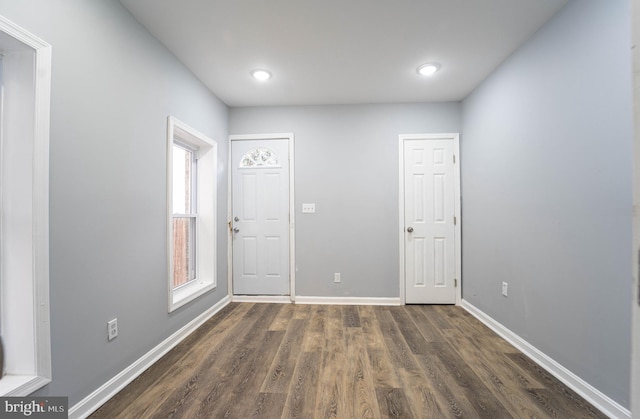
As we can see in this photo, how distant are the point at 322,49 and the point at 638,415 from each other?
2.42 metres

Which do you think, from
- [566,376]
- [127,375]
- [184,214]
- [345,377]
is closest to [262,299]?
[184,214]

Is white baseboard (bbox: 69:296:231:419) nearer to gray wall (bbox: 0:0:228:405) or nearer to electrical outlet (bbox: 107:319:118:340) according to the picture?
gray wall (bbox: 0:0:228:405)

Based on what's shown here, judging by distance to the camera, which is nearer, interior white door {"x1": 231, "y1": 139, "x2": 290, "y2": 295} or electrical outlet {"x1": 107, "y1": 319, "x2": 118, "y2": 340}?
electrical outlet {"x1": 107, "y1": 319, "x2": 118, "y2": 340}

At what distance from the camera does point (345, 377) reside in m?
1.69

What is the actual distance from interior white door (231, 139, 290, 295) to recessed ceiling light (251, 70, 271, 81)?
32.4 inches

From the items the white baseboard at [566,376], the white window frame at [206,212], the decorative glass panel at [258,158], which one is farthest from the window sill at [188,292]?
the white baseboard at [566,376]

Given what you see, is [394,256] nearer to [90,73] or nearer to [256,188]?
[256,188]

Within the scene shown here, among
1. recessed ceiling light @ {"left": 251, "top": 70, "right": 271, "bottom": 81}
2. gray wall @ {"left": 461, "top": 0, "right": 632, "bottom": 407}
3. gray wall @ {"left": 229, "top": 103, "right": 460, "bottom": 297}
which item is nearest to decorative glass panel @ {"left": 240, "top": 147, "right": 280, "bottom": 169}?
gray wall @ {"left": 229, "top": 103, "right": 460, "bottom": 297}

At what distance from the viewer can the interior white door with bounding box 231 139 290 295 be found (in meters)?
3.23

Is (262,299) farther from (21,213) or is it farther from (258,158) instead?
(21,213)

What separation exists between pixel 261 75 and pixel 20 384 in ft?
8.55

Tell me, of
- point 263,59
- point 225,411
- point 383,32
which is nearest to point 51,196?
→ point 225,411

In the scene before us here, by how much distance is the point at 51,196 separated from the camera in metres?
1.22

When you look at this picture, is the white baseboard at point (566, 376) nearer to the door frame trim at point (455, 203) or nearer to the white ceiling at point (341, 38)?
the door frame trim at point (455, 203)
